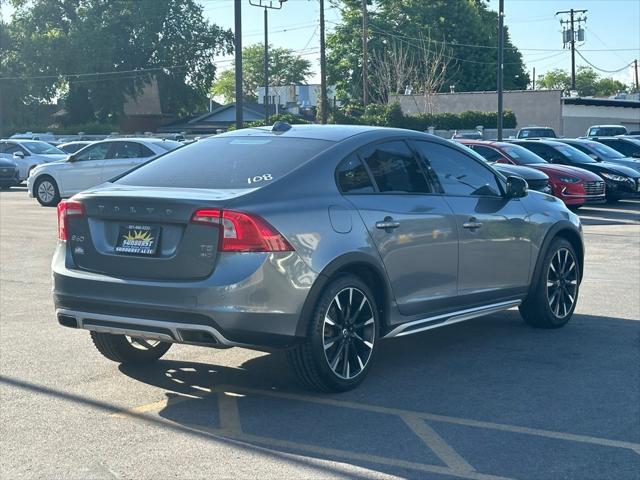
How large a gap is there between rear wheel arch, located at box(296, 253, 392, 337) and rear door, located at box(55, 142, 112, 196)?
18.9 metres

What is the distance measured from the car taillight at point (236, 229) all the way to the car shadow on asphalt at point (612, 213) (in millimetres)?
15180

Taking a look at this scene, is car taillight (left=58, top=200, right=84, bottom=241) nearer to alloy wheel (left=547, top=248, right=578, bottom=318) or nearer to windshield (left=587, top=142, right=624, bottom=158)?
alloy wheel (left=547, top=248, right=578, bottom=318)

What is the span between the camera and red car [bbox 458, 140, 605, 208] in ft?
71.6

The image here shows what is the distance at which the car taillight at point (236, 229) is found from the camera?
19.5ft

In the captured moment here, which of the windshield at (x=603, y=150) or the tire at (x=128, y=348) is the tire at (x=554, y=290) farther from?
the windshield at (x=603, y=150)

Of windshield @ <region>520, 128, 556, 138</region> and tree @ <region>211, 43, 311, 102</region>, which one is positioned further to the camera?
tree @ <region>211, 43, 311, 102</region>

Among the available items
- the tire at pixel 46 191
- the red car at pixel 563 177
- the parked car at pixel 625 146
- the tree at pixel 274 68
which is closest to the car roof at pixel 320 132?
the red car at pixel 563 177

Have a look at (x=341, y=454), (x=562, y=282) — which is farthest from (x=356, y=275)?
(x=562, y=282)

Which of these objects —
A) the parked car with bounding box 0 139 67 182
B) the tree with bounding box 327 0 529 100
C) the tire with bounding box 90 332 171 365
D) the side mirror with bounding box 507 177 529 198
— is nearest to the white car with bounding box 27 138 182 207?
the parked car with bounding box 0 139 67 182

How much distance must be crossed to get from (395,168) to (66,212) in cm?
231

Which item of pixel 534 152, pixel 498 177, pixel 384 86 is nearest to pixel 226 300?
pixel 498 177

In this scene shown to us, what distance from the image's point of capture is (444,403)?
634 centimetres

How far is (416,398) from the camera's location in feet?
21.2

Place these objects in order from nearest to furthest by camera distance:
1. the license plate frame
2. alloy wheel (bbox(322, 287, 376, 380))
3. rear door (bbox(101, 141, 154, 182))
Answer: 1. the license plate frame
2. alloy wheel (bbox(322, 287, 376, 380))
3. rear door (bbox(101, 141, 154, 182))
